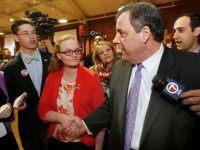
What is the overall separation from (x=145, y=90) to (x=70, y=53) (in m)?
1.08

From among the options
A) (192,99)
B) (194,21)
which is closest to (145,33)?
(192,99)

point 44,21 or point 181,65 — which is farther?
point 44,21

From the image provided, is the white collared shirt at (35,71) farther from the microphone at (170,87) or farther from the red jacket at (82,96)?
the microphone at (170,87)

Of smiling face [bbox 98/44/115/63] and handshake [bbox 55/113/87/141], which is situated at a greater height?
smiling face [bbox 98/44/115/63]

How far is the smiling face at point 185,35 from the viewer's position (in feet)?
11.6

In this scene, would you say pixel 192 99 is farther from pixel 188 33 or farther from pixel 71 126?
→ pixel 188 33

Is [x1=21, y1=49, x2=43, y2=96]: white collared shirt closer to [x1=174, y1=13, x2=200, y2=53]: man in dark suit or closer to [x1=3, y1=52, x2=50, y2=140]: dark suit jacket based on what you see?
[x1=3, y1=52, x2=50, y2=140]: dark suit jacket

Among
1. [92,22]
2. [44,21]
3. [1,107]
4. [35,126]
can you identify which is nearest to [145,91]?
[1,107]

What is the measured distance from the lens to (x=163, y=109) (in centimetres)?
180

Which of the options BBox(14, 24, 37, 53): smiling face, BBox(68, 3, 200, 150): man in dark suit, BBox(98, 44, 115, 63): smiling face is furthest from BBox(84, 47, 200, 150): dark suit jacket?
BBox(98, 44, 115, 63): smiling face

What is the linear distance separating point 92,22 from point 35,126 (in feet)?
41.1

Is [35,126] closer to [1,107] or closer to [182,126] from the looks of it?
[1,107]

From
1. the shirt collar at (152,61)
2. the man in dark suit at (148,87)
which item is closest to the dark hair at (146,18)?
the man in dark suit at (148,87)

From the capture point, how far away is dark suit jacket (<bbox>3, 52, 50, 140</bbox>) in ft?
10.3
